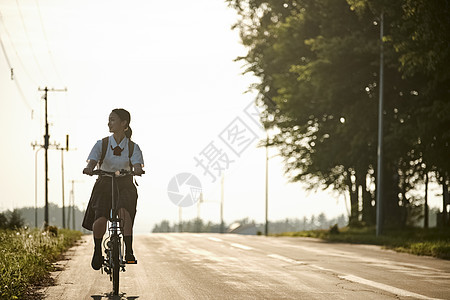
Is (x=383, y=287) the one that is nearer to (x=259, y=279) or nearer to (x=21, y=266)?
(x=259, y=279)

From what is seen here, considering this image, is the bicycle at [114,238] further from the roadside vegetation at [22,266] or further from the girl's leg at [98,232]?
the roadside vegetation at [22,266]

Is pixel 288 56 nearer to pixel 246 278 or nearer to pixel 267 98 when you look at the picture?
pixel 267 98

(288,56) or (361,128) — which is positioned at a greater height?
(288,56)

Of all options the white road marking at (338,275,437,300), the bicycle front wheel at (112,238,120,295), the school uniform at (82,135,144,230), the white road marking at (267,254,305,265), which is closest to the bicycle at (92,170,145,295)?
the bicycle front wheel at (112,238,120,295)

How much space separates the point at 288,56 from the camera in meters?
32.8

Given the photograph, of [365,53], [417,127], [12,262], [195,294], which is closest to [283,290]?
[195,294]

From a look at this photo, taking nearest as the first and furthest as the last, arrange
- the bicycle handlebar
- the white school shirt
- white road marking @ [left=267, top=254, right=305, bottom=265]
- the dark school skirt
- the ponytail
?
the bicycle handlebar < the dark school skirt < the white school shirt < the ponytail < white road marking @ [left=267, top=254, right=305, bottom=265]

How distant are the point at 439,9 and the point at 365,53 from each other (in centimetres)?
834

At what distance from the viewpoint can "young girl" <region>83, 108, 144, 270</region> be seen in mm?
8797

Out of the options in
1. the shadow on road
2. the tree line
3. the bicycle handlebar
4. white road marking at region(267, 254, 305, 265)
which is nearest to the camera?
the shadow on road

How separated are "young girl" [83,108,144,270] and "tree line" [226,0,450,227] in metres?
13.1

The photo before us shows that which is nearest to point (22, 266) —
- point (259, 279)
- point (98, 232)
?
point (98, 232)

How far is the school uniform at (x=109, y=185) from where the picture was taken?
28.9 ft

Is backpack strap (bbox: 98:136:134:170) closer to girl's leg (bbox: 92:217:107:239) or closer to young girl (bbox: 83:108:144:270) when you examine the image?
young girl (bbox: 83:108:144:270)
